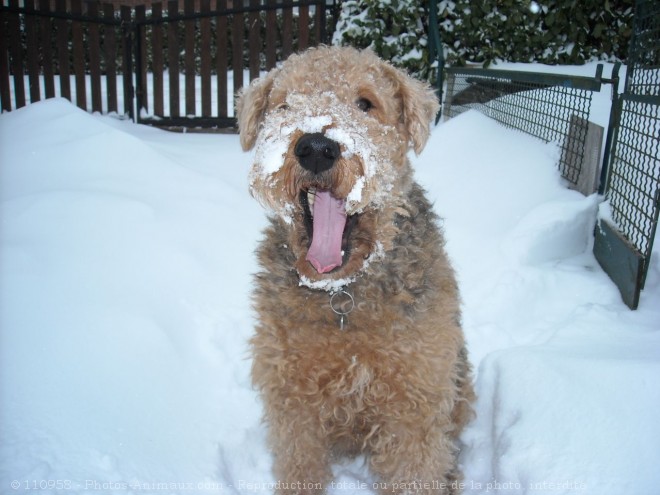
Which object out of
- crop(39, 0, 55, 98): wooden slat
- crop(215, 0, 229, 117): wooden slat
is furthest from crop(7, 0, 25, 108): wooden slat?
crop(215, 0, 229, 117): wooden slat

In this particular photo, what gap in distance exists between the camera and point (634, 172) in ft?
11.7

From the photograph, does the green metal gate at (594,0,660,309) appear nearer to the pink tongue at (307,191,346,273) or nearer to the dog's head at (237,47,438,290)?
the dog's head at (237,47,438,290)

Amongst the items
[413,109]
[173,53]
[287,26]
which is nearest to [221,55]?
[173,53]

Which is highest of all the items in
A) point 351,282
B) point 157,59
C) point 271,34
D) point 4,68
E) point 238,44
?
point 271,34

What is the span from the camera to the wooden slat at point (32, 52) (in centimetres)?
708

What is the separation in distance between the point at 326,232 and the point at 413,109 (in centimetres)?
80

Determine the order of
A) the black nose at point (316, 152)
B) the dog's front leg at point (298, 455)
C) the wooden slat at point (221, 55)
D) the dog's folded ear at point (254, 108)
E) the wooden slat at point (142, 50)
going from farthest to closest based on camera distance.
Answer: the wooden slat at point (221, 55), the wooden slat at point (142, 50), the dog's folded ear at point (254, 108), the dog's front leg at point (298, 455), the black nose at point (316, 152)

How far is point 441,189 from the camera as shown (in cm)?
564

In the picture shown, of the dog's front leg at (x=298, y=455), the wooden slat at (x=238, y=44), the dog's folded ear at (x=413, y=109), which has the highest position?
the wooden slat at (x=238, y=44)

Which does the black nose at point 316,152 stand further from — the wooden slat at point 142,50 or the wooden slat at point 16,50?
the wooden slat at point 16,50

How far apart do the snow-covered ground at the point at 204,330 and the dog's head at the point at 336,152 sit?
1150 mm

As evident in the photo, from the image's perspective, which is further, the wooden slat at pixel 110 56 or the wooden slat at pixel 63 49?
the wooden slat at pixel 110 56

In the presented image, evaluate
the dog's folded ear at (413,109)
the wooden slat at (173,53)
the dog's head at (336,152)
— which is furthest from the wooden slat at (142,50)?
the dog's folded ear at (413,109)

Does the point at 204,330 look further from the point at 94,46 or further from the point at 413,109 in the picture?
the point at 94,46
